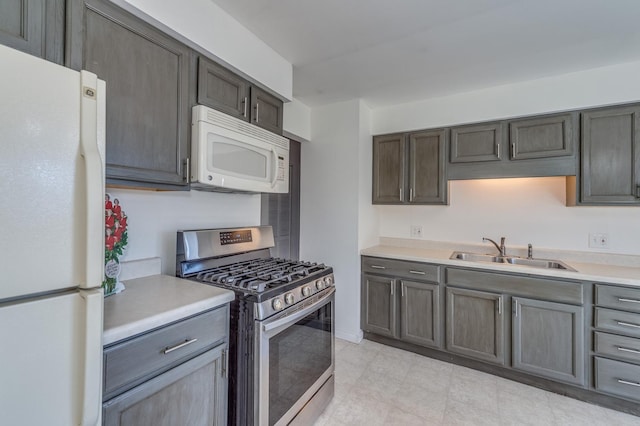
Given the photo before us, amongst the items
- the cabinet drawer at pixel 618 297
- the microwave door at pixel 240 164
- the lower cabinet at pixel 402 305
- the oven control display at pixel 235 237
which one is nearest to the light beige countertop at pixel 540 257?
the cabinet drawer at pixel 618 297

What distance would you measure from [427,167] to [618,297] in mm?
1657

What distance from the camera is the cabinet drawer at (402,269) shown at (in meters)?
2.54

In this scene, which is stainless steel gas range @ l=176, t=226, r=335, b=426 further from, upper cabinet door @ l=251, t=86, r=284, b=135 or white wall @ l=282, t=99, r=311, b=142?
white wall @ l=282, t=99, r=311, b=142

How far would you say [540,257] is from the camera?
254 centimetres

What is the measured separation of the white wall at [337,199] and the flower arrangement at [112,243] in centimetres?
199

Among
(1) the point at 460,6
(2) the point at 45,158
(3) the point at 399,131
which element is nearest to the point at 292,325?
(2) the point at 45,158

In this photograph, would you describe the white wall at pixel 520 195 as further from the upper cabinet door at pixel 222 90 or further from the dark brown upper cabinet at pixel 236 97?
the upper cabinet door at pixel 222 90

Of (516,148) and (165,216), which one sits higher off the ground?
(516,148)

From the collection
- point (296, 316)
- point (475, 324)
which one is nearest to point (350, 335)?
point (475, 324)

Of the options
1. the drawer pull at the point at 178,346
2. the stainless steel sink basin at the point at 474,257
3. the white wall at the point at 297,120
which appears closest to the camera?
the drawer pull at the point at 178,346

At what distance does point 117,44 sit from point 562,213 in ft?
11.0

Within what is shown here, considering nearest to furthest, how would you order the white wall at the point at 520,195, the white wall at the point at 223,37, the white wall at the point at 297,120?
1. the white wall at the point at 223,37
2. the white wall at the point at 520,195
3. the white wall at the point at 297,120

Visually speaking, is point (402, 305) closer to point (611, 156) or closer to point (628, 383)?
point (628, 383)

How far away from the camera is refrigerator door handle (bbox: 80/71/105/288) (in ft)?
2.43
